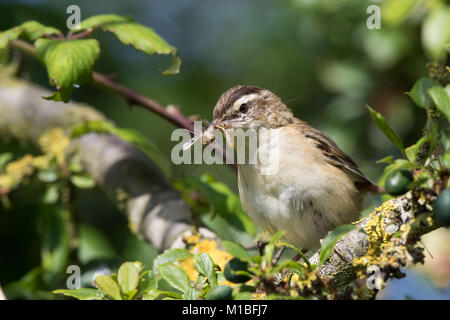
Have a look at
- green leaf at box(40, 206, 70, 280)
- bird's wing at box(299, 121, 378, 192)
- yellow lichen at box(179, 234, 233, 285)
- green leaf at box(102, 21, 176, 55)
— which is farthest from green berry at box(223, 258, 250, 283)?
green leaf at box(40, 206, 70, 280)

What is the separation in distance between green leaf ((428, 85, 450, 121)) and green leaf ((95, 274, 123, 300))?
1.17 meters

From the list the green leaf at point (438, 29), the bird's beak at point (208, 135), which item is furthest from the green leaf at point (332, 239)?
the green leaf at point (438, 29)

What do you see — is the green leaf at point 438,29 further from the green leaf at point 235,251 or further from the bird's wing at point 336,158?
the green leaf at point 235,251

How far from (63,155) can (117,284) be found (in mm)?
2038

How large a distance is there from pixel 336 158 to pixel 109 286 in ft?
5.86

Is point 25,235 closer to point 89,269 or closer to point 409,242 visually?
point 89,269

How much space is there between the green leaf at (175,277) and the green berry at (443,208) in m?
0.83

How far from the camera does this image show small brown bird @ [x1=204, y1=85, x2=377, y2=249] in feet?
9.35

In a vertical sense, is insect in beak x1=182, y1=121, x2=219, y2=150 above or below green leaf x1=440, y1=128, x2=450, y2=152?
above

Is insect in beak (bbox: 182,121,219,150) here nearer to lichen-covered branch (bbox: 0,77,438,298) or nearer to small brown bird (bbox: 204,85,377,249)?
small brown bird (bbox: 204,85,377,249)

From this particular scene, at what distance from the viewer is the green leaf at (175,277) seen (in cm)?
179

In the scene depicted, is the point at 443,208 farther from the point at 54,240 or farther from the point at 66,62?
the point at 54,240

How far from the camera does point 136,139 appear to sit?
10.4 ft

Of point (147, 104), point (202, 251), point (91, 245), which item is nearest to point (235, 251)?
point (202, 251)
